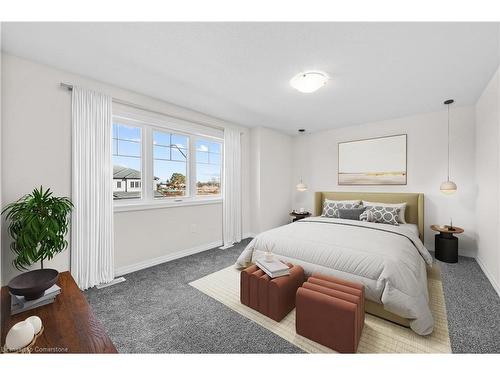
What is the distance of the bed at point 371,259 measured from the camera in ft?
5.49

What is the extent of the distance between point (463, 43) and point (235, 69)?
78.6 inches

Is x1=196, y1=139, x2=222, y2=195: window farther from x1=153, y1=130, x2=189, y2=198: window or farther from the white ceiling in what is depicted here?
the white ceiling

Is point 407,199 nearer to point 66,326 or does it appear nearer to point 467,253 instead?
point 467,253

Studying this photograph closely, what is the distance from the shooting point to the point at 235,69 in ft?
7.23

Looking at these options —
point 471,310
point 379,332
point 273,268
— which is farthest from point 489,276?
point 273,268

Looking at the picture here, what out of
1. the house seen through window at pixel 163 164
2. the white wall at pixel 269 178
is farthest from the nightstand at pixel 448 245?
the house seen through window at pixel 163 164

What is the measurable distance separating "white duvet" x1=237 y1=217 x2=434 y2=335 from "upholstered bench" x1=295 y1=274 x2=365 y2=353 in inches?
9.4

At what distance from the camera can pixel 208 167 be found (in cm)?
400

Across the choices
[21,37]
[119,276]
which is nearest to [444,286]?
[119,276]

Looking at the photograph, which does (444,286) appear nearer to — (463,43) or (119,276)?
(463,43)

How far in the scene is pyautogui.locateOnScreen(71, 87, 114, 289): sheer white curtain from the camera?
2.32m

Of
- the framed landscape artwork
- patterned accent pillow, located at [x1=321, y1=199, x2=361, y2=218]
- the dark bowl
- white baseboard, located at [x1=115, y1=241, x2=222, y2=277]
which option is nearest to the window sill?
white baseboard, located at [x1=115, y1=241, x2=222, y2=277]

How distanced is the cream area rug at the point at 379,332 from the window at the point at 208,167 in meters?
2.01
